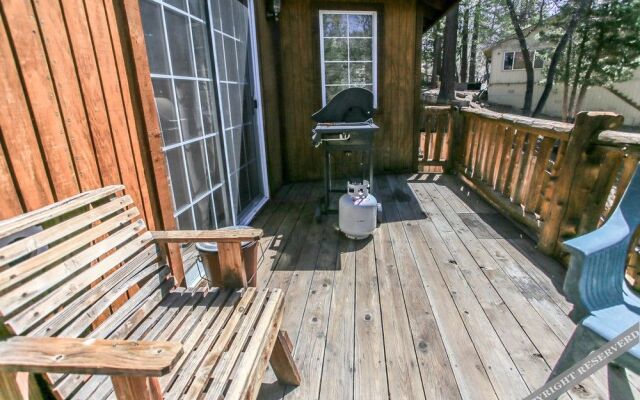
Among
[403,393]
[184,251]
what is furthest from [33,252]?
[403,393]

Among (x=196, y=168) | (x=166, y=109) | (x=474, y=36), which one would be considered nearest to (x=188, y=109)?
(x=166, y=109)

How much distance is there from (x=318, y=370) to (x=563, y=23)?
13669 millimetres

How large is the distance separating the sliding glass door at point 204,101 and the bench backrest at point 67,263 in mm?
639

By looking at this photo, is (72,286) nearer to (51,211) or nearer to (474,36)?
(51,211)

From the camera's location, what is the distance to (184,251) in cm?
225

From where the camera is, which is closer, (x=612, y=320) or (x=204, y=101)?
(x=612, y=320)

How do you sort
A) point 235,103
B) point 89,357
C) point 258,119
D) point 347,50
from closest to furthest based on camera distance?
point 89,357 → point 235,103 → point 258,119 → point 347,50

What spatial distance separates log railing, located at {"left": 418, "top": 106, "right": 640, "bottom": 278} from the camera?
217cm

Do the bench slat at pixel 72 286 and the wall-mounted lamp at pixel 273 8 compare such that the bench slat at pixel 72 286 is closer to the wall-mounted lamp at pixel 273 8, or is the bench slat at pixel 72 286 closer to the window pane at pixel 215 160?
the window pane at pixel 215 160

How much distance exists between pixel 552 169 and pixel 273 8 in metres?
3.41

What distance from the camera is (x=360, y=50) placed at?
4582mm

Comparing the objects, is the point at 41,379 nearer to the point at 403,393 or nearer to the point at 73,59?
the point at 73,59

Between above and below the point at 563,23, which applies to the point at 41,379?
below

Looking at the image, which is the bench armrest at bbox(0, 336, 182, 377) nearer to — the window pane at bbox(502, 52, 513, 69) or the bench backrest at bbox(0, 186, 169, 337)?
the bench backrest at bbox(0, 186, 169, 337)
